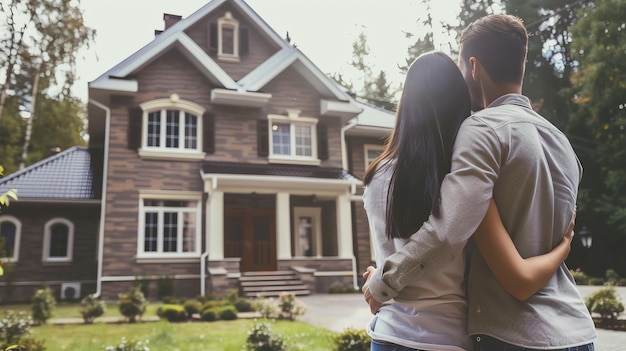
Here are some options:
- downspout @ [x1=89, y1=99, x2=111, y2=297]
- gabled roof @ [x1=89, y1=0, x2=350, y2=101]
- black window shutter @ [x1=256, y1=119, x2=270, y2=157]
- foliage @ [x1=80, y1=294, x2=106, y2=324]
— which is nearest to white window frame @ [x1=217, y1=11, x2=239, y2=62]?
gabled roof @ [x1=89, y1=0, x2=350, y2=101]

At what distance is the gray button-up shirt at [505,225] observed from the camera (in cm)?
63

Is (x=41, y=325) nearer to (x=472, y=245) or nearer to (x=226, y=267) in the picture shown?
(x=226, y=267)

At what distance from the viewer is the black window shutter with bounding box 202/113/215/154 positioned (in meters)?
5.85

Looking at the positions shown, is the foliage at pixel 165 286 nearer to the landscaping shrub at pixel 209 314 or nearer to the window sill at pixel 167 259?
the window sill at pixel 167 259

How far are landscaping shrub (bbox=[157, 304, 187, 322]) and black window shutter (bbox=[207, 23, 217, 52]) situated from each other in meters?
2.70

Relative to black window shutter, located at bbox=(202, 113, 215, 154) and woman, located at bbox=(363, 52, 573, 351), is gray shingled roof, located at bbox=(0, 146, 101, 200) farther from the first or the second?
woman, located at bbox=(363, 52, 573, 351)

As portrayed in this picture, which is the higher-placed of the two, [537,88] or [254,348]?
[537,88]

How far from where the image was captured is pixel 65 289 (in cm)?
422

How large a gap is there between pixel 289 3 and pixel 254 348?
1.88 meters

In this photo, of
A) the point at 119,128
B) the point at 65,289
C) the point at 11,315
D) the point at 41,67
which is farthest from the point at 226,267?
the point at 41,67

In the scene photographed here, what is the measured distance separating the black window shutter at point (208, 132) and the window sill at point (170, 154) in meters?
0.12

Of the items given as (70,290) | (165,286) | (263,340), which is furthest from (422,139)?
(165,286)

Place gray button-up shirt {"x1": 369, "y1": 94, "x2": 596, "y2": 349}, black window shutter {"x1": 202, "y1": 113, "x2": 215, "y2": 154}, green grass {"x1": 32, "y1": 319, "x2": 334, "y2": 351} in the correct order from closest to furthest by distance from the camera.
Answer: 1. gray button-up shirt {"x1": 369, "y1": 94, "x2": 596, "y2": 349}
2. green grass {"x1": 32, "y1": 319, "x2": 334, "y2": 351}
3. black window shutter {"x1": 202, "y1": 113, "x2": 215, "y2": 154}

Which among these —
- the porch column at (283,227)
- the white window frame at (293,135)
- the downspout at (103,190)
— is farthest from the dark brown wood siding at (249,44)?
the porch column at (283,227)
